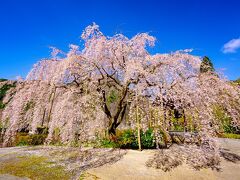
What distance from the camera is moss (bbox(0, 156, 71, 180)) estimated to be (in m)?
6.84

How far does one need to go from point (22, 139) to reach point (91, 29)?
27.4ft

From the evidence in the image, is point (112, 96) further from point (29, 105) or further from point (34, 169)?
point (34, 169)

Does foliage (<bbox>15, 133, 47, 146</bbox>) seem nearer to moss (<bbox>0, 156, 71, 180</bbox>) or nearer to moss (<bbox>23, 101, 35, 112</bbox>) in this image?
moss (<bbox>23, 101, 35, 112</bbox>)

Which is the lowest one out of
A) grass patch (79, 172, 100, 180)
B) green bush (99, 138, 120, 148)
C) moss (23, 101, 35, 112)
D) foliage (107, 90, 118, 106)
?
grass patch (79, 172, 100, 180)

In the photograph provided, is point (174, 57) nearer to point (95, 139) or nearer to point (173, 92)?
point (173, 92)

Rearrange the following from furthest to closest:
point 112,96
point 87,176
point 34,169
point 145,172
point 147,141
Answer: point 112,96
point 147,141
point 34,169
point 145,172
point 87,176

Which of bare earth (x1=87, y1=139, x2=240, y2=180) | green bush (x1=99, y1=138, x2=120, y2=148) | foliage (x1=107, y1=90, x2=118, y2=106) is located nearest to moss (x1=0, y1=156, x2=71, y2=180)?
bare earth (x1=87, y1=139, x2=240, y2=180)

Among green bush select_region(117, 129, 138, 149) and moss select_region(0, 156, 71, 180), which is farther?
green bush select_region(117, 129, 138, 149)

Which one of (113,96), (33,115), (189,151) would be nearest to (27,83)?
(33,115)

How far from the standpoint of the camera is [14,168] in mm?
7695

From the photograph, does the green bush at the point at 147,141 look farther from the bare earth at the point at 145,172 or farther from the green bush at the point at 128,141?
the bare earth at the point at 145,172

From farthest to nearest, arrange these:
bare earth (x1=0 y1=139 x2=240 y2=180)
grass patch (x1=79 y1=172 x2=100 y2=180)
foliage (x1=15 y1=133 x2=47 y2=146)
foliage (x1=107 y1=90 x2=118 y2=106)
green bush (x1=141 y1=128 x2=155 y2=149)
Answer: foliage (x1=15 y1=133 x2=47 y2=146) → foliage (x1=107 y1=90 x2=118 y2=106) → green bush (x1=141 y1=128 x2=155 y2=149) → bare earth (x1=0 y1=139 x2=240 y2=180) → grass patch (x1=79 y1=172 x2=100 y2=180)

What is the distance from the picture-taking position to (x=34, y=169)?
24.5 ft

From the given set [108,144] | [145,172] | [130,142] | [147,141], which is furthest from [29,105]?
[145,172]
